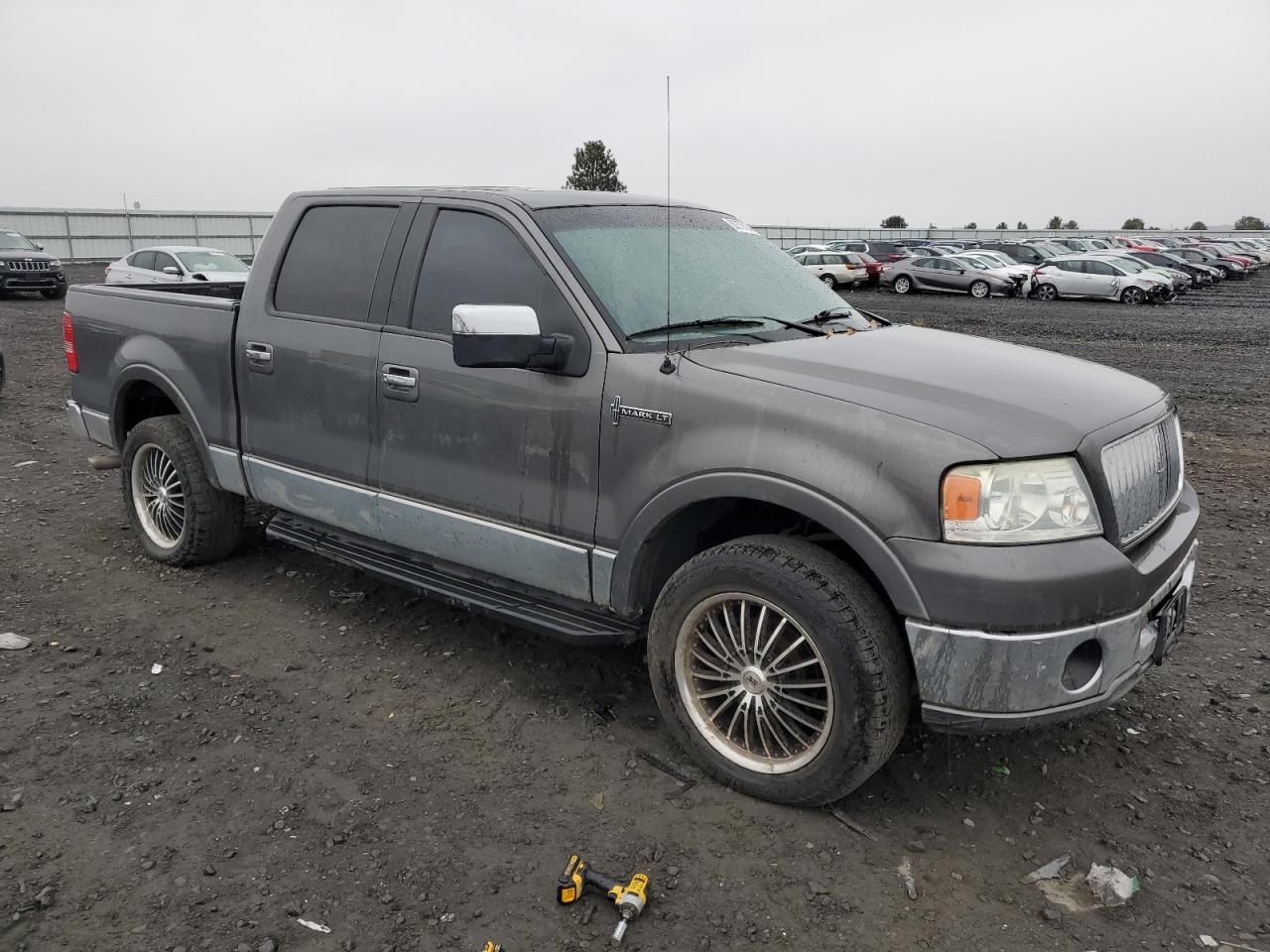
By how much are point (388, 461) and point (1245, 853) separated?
3379 millimetres

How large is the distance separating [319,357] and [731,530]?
2.01 meters

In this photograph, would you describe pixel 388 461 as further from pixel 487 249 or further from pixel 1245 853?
pixel 1245 853

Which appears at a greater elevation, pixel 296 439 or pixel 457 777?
pixel 296 439

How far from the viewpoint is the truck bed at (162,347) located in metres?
4.89

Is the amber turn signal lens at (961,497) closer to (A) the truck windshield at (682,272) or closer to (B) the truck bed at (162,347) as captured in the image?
(A) the truck windshield at (682,272)

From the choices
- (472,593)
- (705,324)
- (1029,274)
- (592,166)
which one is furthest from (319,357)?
(592,166)

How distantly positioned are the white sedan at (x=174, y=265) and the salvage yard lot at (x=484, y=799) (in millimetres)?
14793

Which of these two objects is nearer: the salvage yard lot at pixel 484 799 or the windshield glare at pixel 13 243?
the salvage yard lot at pixel 484 799

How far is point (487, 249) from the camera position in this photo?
393 centimetres

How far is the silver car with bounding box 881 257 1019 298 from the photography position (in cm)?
3158

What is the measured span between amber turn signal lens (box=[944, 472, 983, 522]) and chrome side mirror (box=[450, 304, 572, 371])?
4.82ft

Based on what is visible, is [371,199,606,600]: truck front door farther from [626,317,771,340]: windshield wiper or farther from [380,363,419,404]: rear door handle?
[626,317,771,340]: windshield wiper

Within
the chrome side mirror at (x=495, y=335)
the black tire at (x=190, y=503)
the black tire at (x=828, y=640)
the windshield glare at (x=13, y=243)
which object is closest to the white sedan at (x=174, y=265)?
the windshield glare at (x=13, y=243)

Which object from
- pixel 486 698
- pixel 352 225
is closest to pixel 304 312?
pixel 352 225
